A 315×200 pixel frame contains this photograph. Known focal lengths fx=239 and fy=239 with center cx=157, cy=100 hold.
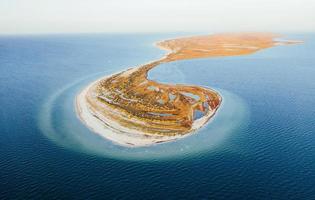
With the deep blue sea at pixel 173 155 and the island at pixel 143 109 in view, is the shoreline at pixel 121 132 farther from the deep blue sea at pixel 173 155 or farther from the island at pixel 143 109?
the deep blue sea at pixel 173 155

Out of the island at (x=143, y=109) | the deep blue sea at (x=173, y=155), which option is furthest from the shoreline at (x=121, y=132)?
the deep blue sea at (x=173, y=155)

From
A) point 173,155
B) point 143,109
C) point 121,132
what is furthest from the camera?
point 143,109

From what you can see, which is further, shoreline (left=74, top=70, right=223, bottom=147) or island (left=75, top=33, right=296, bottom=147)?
island (left=75, top=33, right=296, bottom=147)

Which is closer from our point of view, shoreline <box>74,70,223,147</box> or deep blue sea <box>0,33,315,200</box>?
deep blue sea <box>0,33,315,200</box>

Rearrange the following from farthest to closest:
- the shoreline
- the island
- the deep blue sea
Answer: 1. the island
2. the shoreline
3. the deep blue sea

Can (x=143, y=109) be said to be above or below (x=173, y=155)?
above

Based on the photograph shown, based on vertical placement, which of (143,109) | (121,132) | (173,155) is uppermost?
(143,109)

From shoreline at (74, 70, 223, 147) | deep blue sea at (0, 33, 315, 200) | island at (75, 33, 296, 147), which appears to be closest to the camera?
deep blue sea at (0, 33, 315, 200)

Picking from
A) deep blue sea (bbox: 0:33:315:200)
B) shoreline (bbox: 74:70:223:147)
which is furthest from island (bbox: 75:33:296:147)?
deep blue sea (bbox: 0:33:315:200)

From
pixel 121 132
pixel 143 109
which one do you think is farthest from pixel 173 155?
pixel 143 109

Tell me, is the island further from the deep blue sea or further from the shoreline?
the deep blue sea

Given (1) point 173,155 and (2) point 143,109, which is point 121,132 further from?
(1) point 173,155
